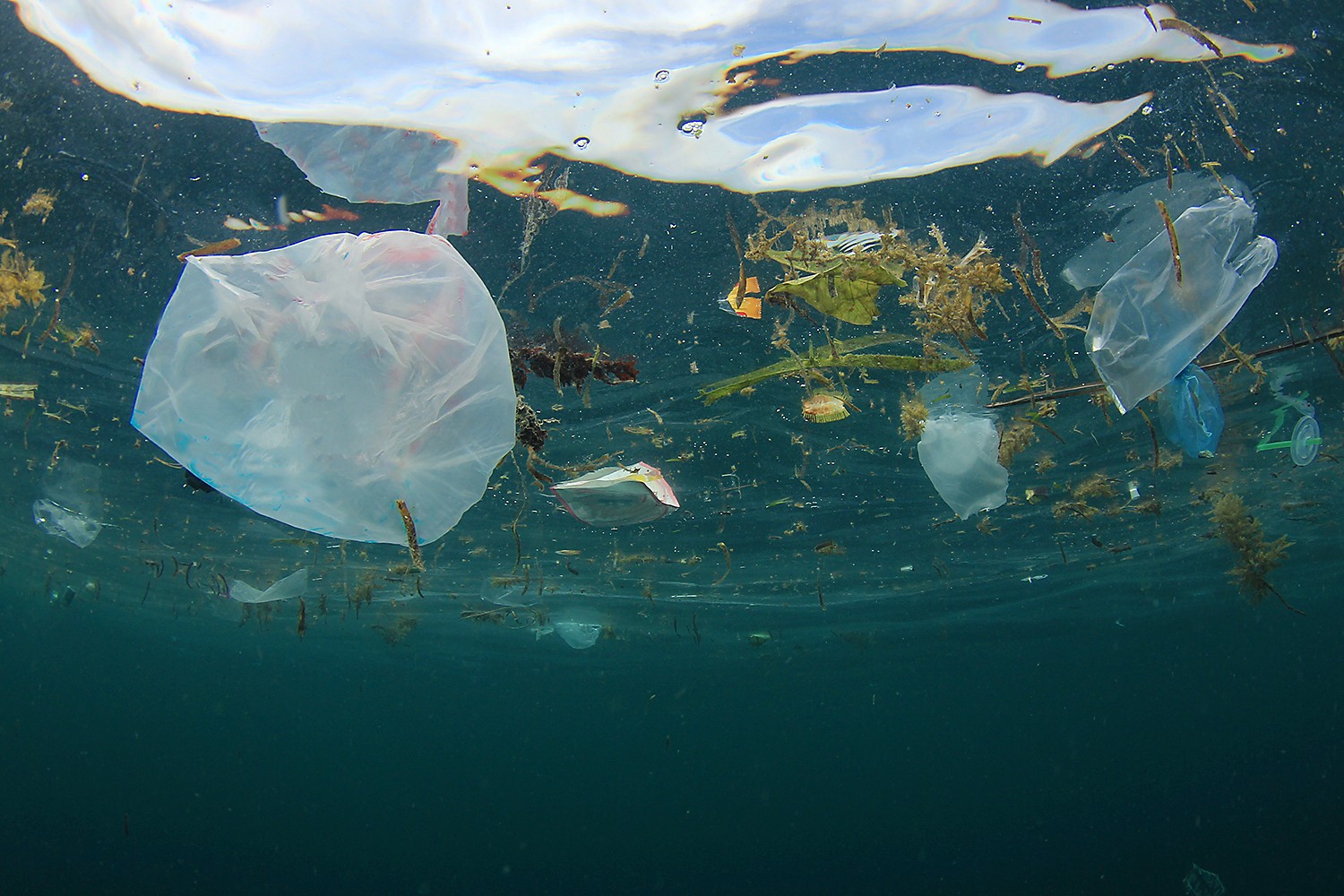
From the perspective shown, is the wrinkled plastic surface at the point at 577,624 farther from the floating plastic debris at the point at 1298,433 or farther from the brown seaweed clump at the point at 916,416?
the floating plastic debris at the point at 1298,433

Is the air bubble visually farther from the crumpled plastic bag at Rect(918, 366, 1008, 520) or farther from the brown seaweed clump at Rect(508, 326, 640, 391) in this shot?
the crumpled plastic bag at Rect(918, 366, 1008, 520)

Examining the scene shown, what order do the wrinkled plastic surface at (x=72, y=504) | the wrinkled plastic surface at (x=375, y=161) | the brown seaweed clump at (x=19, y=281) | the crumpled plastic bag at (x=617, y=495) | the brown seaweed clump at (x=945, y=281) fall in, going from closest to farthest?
1. the wrinkled plastic surface at (x=375, y=161)
2. the brown seaweed clump at (x=945, y=281)
3. the crumpled plastic bag at (x=617, y=495)
4. the brown seaweed clump at (x=19, y=281)
5. the wrinkled plastic surface at (x=72, y=504)

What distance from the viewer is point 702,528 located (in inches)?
612

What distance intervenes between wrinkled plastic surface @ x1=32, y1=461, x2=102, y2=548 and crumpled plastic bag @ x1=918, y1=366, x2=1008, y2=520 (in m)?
14.2

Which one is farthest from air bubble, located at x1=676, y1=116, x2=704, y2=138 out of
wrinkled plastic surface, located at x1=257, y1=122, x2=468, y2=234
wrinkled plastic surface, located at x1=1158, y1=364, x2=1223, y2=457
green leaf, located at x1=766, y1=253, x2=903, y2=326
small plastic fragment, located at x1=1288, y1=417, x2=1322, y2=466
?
small plastic fragment, located at x1=1288, y1=417, x2=1322, y2=466

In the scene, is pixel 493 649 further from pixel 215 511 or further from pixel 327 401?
pixel 327 401

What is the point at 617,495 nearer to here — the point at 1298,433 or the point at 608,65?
the point at 608,65

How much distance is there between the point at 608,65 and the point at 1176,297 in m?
3.63

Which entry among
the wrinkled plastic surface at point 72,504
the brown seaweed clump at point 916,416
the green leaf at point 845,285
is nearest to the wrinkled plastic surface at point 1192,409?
the brown seaweed clump at point 916,416

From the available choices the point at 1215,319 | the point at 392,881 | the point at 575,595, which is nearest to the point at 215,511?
the point at 575,595

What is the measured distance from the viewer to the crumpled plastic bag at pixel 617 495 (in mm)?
5547

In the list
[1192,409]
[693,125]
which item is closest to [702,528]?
[1192,409]

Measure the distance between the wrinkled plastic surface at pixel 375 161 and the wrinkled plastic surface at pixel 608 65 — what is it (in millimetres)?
102

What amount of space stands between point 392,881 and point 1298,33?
6547 centimetres
